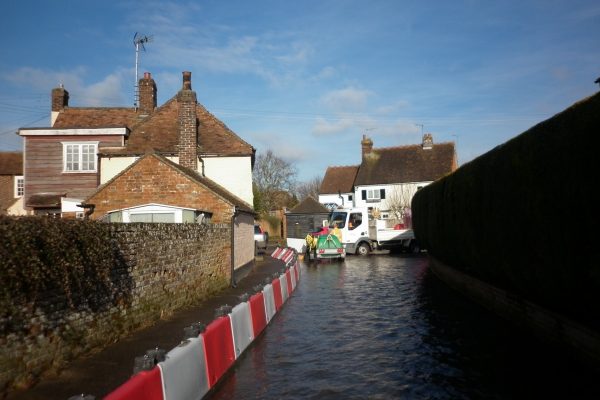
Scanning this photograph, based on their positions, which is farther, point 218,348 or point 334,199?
point 334,199

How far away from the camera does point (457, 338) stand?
8586 mm

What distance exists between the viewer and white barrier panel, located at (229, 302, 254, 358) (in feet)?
23.8

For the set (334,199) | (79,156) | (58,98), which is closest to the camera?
(79,156)

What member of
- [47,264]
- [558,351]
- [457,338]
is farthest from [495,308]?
[47,264]

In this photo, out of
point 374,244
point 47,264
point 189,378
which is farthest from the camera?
point 374,244

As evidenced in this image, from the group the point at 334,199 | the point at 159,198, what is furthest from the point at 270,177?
the point at 159,198

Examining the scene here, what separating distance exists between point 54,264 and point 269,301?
202 inches

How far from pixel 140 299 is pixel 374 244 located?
24.0m

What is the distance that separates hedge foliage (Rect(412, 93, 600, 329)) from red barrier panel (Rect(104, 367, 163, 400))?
4.57 meters

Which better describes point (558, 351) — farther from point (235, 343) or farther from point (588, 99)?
point (235, 343)

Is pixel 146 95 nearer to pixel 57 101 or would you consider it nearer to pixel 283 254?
pixel 57 101

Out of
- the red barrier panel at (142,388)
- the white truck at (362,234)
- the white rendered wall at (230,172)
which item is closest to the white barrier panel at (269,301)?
the red barrier panel at (142,388)

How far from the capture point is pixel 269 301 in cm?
1044

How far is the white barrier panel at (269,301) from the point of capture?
1008 centimetres
